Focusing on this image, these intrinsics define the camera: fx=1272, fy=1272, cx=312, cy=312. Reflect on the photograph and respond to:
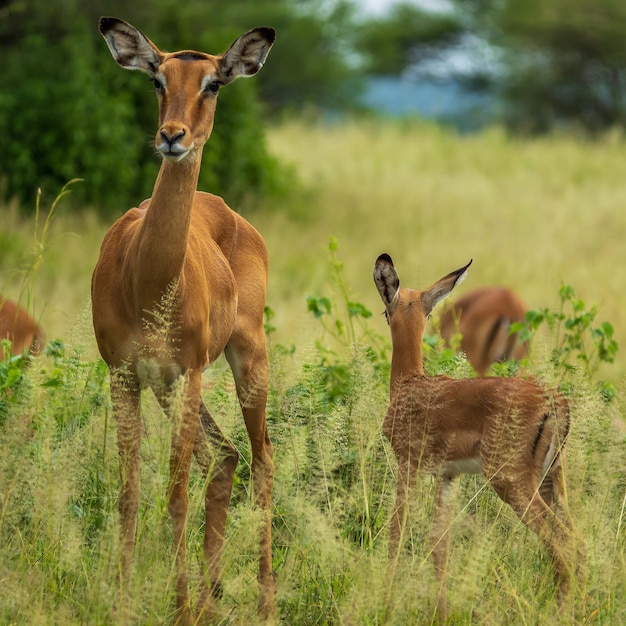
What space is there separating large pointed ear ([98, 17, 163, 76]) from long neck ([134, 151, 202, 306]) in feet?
1.15

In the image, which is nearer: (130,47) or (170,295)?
(170,295)

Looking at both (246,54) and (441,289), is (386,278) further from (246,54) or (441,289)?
(246,54)

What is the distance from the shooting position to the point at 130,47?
13.2 feet

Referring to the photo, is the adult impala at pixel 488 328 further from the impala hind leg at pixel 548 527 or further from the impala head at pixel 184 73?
the impala head at pixel 184 73

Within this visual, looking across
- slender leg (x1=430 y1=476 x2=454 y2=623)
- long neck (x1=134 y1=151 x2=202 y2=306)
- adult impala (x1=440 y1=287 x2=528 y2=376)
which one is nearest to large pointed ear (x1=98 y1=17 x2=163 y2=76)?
long neck (x1=134 y1=151 x2=202 y2=306)

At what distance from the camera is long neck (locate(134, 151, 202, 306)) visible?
3863mm

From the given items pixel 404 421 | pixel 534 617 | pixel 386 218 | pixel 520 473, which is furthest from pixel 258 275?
pixel 386 218

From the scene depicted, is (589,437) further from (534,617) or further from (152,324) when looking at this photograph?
(152,324)

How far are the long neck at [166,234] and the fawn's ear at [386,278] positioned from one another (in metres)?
0.89

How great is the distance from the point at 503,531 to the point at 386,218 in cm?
1132

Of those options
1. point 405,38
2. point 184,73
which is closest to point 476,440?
point 184,73

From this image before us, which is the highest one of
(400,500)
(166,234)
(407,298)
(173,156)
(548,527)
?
(173,156)

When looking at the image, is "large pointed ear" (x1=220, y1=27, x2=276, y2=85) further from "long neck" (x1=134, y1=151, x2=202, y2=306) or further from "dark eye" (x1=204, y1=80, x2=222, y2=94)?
"long neck" (x1=134, y1=151, x2=202, y2=306)

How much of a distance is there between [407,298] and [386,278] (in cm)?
12
